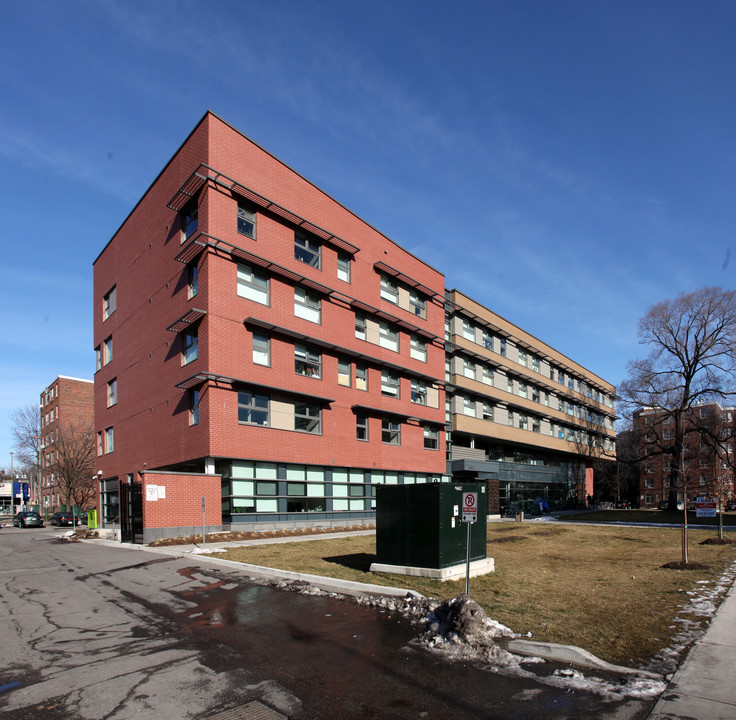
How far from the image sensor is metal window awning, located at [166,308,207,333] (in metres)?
→ 24.9

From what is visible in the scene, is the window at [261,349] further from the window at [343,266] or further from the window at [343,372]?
the window at [343,266]

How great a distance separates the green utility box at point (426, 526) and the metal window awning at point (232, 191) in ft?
59.5

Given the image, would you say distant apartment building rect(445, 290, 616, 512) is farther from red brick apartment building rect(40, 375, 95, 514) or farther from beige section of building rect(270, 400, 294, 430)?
red brick apartment building rect(40, 375, 95, 514)

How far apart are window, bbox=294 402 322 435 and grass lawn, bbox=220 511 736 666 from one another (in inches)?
333

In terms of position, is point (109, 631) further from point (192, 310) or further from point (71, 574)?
point (192, 310)

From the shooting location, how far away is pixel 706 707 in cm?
547

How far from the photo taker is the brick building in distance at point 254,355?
25141 millimetres

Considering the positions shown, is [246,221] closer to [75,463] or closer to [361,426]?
[361,426]

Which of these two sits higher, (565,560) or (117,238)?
(117,238)

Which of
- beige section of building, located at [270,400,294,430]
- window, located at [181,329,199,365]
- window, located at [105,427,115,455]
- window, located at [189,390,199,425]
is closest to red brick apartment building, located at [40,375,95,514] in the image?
window, located at [105,427,115,455]

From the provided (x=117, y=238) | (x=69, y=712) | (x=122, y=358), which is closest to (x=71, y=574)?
(x=69, y=712)

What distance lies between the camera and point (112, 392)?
36625mm

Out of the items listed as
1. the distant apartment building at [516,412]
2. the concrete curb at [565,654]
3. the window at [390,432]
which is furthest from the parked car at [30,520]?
the concrete curb at [565,654]

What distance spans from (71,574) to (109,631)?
24.4ft
